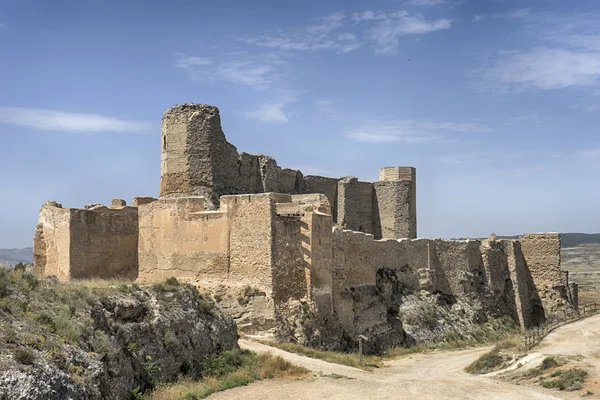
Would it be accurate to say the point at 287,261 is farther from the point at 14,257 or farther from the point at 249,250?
the point at 14,257

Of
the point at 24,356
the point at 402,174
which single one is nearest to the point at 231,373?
the point at 24,356

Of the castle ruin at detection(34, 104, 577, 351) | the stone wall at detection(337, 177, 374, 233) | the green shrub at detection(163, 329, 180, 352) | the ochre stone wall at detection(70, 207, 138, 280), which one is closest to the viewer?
the green shrub at detection(163, 329, 180, 352)

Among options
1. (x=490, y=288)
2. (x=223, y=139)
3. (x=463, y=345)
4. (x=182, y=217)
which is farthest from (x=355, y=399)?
(x=490, y=288)

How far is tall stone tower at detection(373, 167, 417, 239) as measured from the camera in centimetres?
4000

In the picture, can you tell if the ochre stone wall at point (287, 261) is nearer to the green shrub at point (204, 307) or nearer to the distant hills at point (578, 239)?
the green shrub at point (204, 307)

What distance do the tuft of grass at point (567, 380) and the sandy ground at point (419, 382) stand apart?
24cm

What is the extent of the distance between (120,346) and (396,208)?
29122 millimetres

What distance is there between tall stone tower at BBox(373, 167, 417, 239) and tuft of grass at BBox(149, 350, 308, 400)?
23.1 metres

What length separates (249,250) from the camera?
21281mm

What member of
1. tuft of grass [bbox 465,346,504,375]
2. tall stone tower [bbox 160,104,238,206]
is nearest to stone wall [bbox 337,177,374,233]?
tall stone tower [bbox 160,104,238,206]

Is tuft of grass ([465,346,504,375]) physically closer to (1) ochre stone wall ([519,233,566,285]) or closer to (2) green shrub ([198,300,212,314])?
(2) green shrub ([198,300,212,314])

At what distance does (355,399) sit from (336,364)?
4.99 m

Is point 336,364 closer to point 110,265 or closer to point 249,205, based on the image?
point 249,205

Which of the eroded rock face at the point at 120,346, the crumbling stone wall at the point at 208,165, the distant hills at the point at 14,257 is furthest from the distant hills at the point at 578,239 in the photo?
the eroded rock face at the point at 120,346
